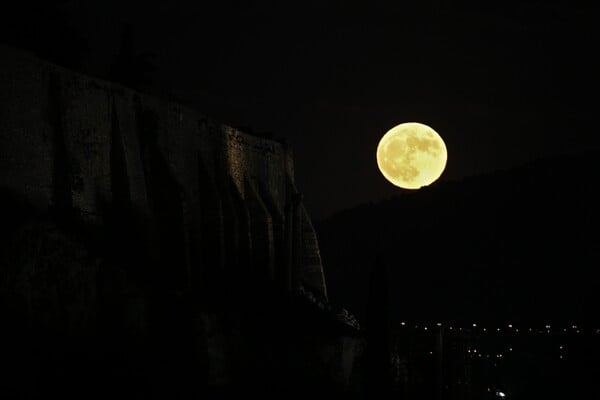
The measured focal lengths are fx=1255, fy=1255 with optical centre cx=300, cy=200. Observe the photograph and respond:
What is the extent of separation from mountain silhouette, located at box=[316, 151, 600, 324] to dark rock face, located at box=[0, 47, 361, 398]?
94.6 feet

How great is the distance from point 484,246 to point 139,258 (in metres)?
59.4

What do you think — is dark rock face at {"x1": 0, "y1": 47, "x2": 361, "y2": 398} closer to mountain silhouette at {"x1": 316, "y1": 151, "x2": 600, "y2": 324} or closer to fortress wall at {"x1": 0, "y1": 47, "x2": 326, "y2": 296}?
fortress wall at {"x1": 0, "y1": 47, "x2": 326, "y2": 296}

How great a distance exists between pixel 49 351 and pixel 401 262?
65844 mm

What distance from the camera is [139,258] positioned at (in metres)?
30.4

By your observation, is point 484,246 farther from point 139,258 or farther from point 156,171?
point 139,258

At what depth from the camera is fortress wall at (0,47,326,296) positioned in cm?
2833

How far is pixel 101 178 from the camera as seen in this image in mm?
30688

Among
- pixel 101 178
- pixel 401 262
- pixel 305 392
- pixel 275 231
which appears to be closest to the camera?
pixel 101 178

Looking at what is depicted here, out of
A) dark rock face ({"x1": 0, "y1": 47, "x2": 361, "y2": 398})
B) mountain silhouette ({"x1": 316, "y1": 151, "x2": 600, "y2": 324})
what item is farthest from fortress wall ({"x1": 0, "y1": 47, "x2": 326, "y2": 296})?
mountain silhouette ({"x1": 316, "y1": 151, "x2": 600, "y2": 324})

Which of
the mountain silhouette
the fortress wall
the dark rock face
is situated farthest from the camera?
the mountain silhouette

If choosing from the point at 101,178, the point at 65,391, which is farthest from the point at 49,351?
the point at 101,178

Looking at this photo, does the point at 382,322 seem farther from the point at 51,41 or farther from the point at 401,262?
the point at 401,262

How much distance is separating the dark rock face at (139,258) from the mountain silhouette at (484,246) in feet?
94.6

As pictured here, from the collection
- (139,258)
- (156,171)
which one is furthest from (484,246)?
(139,258)
